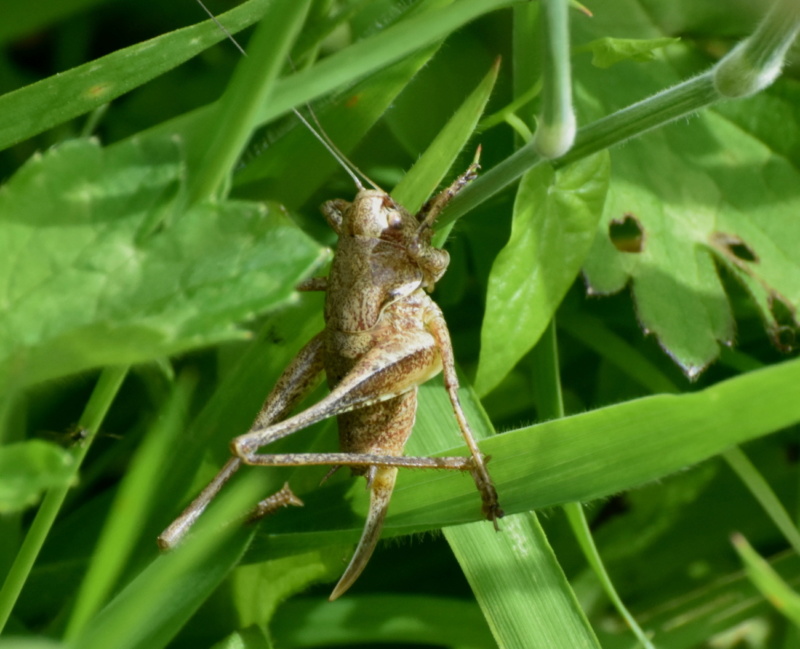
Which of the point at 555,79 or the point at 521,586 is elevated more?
the point at 555,79

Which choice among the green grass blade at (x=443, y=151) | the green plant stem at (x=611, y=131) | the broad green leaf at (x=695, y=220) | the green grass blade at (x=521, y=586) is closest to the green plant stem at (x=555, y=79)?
the green plant stem at (x=611, y=131)

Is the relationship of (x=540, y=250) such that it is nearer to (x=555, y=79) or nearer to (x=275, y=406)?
(x=555, y=79)

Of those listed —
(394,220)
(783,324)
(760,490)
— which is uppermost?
(394,220)

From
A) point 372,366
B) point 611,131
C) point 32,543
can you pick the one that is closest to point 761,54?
point 611,131

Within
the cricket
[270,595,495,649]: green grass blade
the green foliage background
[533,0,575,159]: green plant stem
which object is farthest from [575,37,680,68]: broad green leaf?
[270,595,495,649]: green grass blade

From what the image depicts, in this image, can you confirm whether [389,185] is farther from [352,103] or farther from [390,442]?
[390,442]

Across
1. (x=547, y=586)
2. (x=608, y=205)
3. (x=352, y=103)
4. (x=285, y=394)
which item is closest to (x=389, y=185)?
(x=352, y=103)
